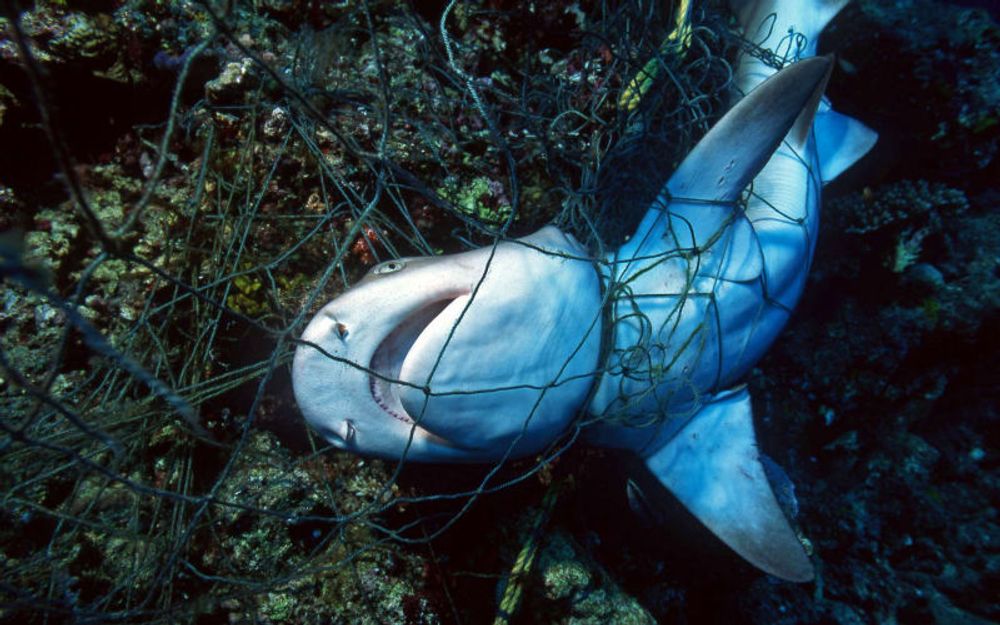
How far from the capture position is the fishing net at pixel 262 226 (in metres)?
2.23

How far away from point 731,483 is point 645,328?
1.16m

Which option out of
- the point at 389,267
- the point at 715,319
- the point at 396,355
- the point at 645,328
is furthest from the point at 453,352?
the point at 715,319

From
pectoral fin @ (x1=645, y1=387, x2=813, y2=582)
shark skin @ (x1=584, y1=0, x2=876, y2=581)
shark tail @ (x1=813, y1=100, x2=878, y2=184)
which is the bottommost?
pectoral fin @ (x1=645, y1=387, x2=813, y2=582)

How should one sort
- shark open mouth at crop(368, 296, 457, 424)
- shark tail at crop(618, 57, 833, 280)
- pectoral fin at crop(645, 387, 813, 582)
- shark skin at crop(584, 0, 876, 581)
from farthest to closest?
pectoral fin at crop(645, 387, 813, 582)
shark skin at crop(584, 0, 876, 581)
shark tail at crop(618, 57, 833, 280)
shark open mouth at crop(368, 296, 457, 424)

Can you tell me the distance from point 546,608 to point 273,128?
2.98m

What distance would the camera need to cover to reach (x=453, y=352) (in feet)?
4.90

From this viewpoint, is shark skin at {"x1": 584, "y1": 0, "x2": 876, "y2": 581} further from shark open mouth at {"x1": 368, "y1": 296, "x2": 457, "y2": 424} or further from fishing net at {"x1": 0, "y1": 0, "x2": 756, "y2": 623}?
shark open mouth at {"x1": 368, "y1": 296, "x2": 457, "y2": 424}

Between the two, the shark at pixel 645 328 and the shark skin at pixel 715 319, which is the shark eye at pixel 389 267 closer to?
the shark at pixel 645 328

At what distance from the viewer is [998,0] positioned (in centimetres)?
684

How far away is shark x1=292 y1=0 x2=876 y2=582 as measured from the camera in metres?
1.48

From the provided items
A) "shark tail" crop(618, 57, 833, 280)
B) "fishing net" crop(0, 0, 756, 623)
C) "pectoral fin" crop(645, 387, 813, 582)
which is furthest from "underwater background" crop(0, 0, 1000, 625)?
"pectoral fin" crop(645, 387, 813, 582)

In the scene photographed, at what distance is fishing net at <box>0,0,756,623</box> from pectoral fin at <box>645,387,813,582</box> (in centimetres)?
77

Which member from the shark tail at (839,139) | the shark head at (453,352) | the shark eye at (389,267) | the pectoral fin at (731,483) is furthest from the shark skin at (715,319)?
the shark eye at (389,267)

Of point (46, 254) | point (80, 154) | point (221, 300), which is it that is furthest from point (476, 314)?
point (80, 154)
